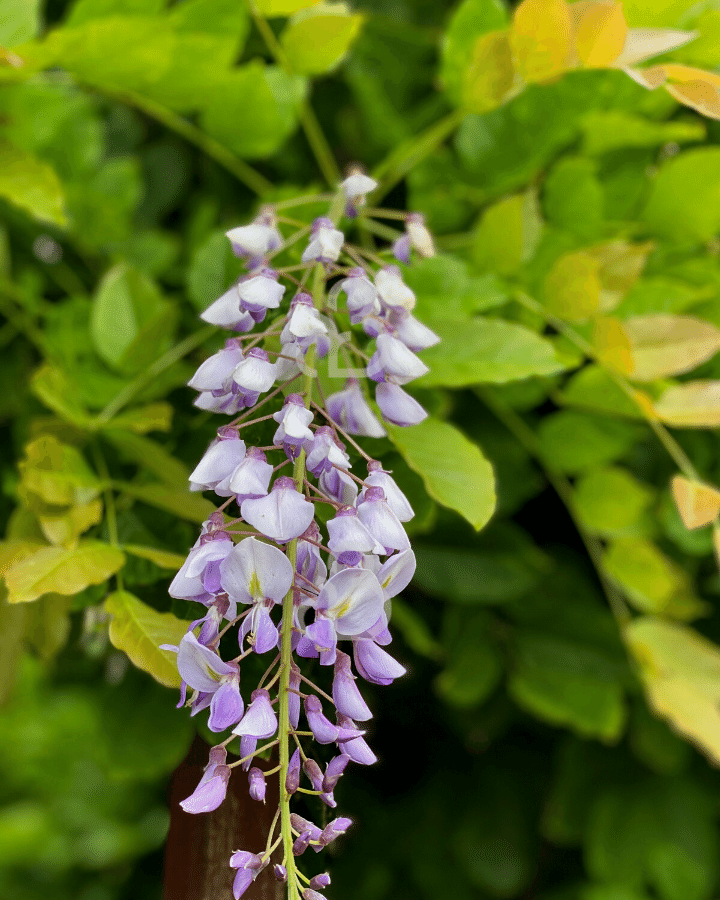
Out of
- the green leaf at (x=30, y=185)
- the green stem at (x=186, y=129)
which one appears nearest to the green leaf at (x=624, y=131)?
the green stem at (x=186, y=129)

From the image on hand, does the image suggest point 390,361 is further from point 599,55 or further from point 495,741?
point 495,741

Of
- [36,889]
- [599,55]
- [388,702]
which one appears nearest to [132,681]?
[388,702]

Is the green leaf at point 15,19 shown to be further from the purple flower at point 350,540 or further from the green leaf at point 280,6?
the purple flower at point 350,540

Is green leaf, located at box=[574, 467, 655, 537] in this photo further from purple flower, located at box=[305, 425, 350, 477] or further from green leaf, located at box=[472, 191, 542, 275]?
purple flower, located at box=[305, 425, 350, 477]

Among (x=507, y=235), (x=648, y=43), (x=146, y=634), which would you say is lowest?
(x=146, y=634)

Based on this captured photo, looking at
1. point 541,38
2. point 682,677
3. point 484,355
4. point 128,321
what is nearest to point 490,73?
point 541,38

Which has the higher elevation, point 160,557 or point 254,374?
point 254,374

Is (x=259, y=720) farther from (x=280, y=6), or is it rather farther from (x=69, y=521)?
(x=280, y=6)
